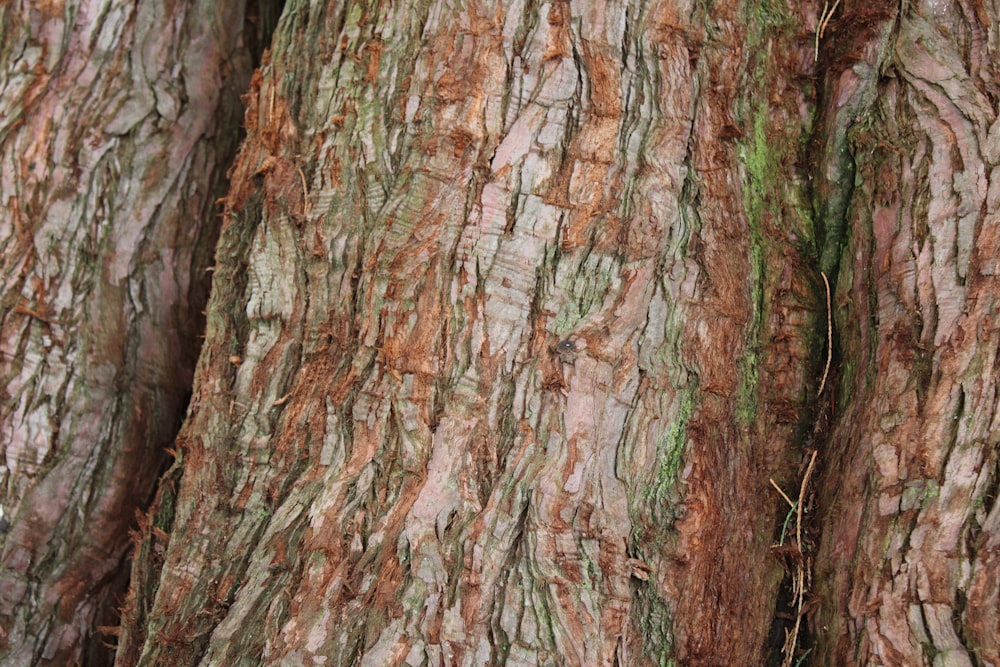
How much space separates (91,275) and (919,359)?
2301 mm

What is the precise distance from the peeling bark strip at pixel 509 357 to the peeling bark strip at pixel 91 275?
256mm

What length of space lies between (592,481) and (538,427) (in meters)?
0.18

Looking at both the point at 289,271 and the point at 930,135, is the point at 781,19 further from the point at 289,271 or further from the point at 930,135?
the point at 289,271

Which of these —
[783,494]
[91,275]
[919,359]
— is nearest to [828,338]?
[919,359]

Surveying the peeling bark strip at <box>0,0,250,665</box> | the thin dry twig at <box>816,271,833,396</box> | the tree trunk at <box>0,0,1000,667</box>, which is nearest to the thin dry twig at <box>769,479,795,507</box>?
the tree trunk at <box>0,0,1000,667</box>

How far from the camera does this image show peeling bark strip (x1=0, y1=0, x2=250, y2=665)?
2.70 m

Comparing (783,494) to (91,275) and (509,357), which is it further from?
(91,275)

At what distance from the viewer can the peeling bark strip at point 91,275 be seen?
2695 millimetres

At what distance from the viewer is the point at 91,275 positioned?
281cm

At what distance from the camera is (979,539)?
204 cm

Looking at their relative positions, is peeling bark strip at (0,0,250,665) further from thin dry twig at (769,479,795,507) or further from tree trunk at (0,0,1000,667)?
thin dry twig at (769,479,795,507)

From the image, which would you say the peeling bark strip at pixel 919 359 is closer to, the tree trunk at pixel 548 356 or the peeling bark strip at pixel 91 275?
the tree trunk at pixel 548 356

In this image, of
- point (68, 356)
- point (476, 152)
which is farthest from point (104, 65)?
point (476, 152)

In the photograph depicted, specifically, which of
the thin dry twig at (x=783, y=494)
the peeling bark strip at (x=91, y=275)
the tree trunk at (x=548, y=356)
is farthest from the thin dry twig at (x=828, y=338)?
the peeling bark strip at (x=91, y=275)
